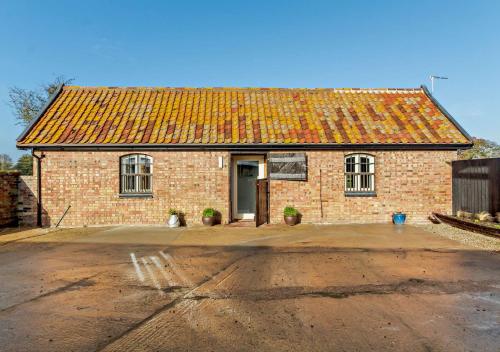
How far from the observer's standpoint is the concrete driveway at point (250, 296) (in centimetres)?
360

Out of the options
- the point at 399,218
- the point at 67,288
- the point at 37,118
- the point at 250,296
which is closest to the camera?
the point at 250,296

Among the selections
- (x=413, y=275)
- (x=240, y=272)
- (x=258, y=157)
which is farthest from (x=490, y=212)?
(x=240, y=272)

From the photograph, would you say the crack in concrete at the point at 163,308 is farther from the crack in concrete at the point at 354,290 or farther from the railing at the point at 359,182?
the railing at the point at 359,182

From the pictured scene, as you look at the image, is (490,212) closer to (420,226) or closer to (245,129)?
(420,226)

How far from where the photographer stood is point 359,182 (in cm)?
1258

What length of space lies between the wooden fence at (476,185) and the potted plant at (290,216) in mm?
6075

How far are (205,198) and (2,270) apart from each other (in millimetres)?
6694

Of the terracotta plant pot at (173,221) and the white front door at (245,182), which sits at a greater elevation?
the white front door at (245,182)

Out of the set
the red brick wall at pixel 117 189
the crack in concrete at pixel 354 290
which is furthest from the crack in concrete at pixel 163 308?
the red brick wall at pixel 117 189

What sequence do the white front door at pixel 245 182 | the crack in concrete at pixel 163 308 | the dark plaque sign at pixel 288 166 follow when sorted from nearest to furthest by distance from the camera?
the crack in concrete at pixel 163 308
the dark plaque sign at pixel 288 166
the white front door at pixel 245 182

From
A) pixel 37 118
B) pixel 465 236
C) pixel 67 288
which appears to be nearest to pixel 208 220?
pixel 67 288

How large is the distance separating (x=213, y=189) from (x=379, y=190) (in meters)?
6.25

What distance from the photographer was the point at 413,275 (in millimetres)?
5945

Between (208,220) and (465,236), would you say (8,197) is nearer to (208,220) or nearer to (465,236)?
(208,220)
